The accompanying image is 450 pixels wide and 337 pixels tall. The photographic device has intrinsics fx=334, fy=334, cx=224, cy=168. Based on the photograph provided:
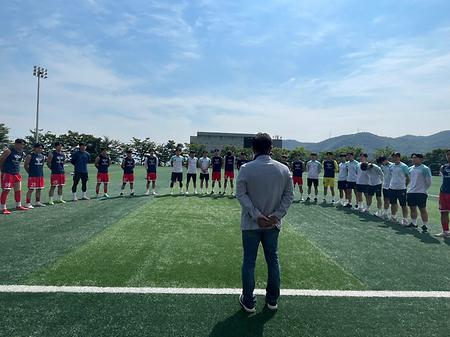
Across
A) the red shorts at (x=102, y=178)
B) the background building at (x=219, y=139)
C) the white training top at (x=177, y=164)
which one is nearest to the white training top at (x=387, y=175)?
the white training top at (x=177, y=164)

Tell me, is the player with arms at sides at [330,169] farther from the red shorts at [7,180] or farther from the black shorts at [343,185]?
the red shorts at [7,180]

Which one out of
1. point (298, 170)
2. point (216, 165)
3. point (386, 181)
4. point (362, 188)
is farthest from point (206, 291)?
point (216, 165)

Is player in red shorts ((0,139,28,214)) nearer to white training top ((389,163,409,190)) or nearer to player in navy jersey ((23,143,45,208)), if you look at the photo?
player in navy jersey ((23,143,45,208))

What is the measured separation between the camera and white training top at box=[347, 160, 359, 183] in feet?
→ 43.2

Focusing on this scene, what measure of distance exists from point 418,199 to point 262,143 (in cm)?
729

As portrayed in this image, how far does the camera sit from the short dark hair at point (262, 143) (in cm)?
385

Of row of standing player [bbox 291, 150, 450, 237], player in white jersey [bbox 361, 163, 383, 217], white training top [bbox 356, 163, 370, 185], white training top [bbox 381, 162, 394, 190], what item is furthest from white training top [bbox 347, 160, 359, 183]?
white training top [bbox 381, 162, 394, 190]

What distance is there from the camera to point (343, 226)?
370 inches

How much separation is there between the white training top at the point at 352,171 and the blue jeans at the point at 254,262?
1030 centimetres

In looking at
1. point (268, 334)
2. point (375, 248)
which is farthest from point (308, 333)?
point (375, 248)

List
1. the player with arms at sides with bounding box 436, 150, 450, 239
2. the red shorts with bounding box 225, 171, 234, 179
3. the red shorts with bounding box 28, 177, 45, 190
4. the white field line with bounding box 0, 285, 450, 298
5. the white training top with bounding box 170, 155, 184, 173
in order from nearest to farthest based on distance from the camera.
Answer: the white field line with bounding box 0, 285, 450, 298
the player with arms at sides with bounding box 436, 150, 450, 239
the red shorts with bounding box 28, 177, 45, 190
the white training top with bounding box 170, 155, 184, 173
the red shorts with bounding box 225, 171, 234, 179

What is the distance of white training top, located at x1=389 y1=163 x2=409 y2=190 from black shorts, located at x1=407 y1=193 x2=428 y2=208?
29.5 inches

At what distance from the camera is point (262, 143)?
3865 millimetres

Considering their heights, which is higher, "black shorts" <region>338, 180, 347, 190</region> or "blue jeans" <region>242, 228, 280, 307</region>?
"black shorts" <region>338, 180, 347, 190</region>
